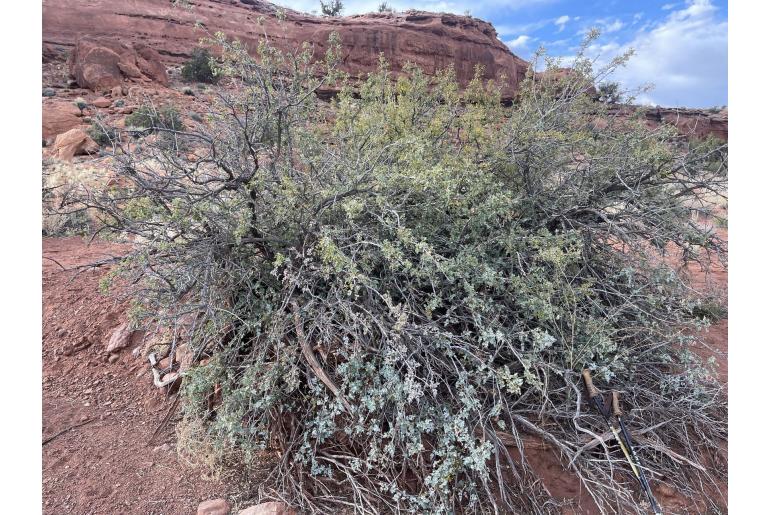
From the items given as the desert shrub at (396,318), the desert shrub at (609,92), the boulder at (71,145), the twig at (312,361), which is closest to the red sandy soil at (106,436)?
the desert shrub at (396,318)

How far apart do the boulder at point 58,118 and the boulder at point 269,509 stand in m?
16.5

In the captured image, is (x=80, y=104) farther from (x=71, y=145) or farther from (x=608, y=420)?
(x=608, y=420)

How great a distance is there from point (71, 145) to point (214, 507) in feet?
44.4

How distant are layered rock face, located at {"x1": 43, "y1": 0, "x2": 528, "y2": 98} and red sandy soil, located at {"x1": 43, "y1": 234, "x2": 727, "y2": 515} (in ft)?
76.0

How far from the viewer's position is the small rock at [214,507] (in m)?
2.32

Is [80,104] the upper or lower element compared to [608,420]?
lower

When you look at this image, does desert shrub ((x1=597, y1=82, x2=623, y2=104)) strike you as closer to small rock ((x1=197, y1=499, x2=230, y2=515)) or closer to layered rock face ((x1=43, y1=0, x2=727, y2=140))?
small rock ((x1=197, y1=499, x2=230, y2=515))

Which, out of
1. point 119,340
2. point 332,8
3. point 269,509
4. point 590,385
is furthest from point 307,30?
point 269,509

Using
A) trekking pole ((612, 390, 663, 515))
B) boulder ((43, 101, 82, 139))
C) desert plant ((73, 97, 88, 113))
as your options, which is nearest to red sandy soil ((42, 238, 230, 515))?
trekking pole ((612, 390, 663, 515))

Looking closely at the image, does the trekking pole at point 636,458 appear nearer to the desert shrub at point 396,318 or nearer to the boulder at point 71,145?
the desert shrub at point 396,318

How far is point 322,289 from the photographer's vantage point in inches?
106

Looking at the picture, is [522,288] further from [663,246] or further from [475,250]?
[663,246]

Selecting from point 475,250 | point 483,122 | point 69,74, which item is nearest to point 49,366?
point 475,250

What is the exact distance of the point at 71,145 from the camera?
12.6m
